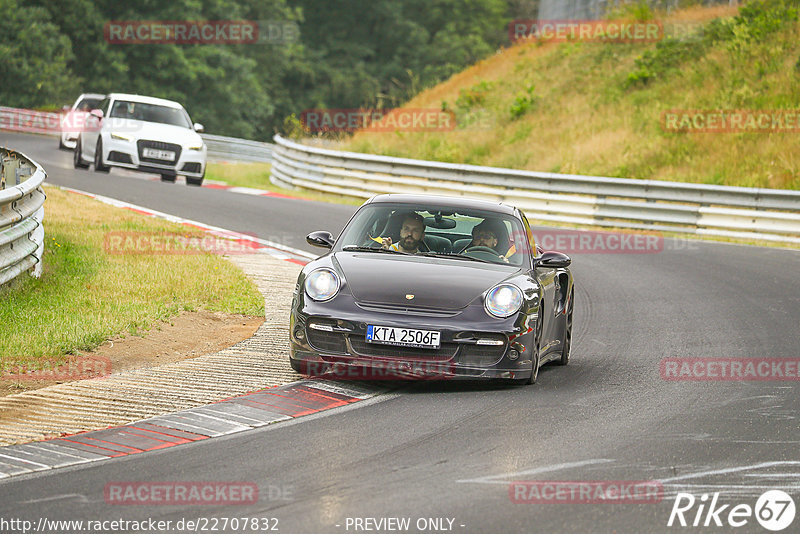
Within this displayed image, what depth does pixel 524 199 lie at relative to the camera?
23953 mm

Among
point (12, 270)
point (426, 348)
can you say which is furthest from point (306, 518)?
point (12, 270)

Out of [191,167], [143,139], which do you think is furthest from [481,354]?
[191,167]

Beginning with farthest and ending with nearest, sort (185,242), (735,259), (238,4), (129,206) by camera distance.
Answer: (238,4) < (129,206) < (735,259) < (185,242)

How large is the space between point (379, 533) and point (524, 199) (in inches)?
758

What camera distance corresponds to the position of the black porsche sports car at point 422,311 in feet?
26.1

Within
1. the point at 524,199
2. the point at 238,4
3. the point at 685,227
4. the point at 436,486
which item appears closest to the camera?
the point at 436,486

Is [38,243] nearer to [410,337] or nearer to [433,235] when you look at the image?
[433,235]

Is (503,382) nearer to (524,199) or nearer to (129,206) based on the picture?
(129,206)

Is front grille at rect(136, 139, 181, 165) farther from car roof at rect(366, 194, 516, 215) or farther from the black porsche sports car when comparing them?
the black porsche sports car

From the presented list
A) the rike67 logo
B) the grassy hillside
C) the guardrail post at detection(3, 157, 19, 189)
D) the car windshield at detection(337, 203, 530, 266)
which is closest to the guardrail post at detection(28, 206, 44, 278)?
the guardrail post at detection(3, 157, 19, 189)
